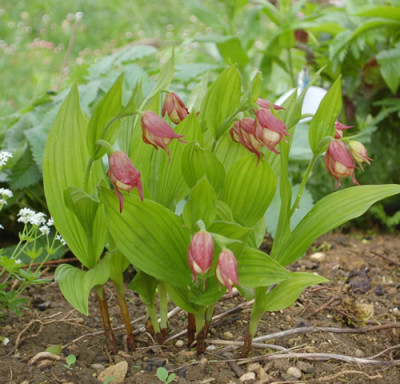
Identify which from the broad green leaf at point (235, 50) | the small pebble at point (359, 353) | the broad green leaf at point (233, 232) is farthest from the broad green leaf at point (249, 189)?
the broad green leaf at point (235, 50)

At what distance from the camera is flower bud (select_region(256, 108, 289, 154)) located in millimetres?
1018

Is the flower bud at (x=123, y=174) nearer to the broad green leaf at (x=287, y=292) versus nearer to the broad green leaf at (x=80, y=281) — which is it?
the broad green leaf at (x=80, y=281)

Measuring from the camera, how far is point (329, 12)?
2.81m

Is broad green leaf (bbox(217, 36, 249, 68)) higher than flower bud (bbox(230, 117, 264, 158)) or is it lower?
lower

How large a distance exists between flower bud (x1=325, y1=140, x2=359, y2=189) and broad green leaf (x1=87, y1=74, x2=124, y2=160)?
418 millimetres

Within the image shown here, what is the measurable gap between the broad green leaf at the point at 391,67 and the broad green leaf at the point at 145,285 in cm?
157

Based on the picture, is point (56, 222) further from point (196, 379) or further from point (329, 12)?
point (329, 12)

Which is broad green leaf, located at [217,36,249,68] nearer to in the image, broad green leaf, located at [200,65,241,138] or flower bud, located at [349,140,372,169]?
broad green leaf, located at [200,65,241,138]

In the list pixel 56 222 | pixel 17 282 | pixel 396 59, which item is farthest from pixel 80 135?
pixel 396 59

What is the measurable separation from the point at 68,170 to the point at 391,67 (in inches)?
66.7

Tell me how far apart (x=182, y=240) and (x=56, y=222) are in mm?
310

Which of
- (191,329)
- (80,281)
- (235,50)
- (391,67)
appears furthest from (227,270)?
(235,50)

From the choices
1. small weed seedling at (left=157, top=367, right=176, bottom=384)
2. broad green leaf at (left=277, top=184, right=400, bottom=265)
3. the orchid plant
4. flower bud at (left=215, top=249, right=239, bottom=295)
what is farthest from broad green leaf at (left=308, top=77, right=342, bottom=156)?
small weed seedling at (left=157, top=367, right=176, bottom=384)

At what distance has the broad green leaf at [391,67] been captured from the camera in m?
2.39
